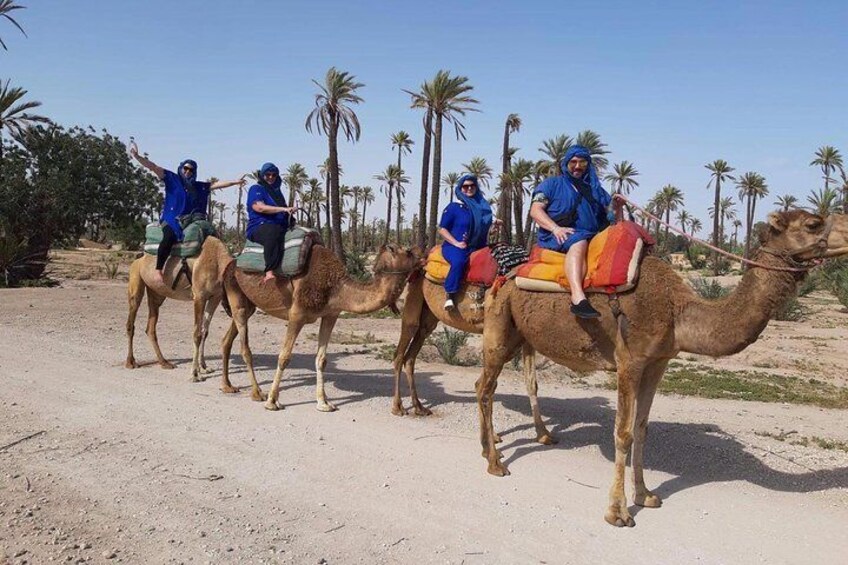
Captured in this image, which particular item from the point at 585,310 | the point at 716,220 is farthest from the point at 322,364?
the point at 716,220

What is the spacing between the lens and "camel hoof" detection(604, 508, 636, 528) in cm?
469

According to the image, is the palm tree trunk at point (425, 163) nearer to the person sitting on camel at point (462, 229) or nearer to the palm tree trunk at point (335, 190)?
the palm tree trunk at point (335, 190)

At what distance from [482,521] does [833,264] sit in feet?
97.1

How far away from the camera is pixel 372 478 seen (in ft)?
18.0

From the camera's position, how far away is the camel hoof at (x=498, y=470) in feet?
18.7

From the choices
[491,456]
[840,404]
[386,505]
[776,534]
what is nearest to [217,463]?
[386,505]

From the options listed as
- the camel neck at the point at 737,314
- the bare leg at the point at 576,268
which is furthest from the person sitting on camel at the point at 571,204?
the camel neck at the point at 737,314

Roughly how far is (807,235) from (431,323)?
4.66 meters

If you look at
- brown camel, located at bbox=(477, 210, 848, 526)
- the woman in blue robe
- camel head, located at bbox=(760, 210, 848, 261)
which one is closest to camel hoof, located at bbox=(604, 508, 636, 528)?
brown camel, located at bbox=(477, 210, 848, 526)

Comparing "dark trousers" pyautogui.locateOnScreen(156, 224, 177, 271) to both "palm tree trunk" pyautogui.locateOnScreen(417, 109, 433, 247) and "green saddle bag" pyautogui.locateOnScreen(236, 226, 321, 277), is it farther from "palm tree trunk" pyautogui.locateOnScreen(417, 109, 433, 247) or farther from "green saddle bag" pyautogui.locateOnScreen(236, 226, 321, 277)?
"palm tree trunk" pyautogui.locateOnScreen(417, 109, 433, 247)

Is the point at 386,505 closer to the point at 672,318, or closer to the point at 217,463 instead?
the point at 217,463

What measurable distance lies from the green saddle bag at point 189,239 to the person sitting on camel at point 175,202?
3.3 inches

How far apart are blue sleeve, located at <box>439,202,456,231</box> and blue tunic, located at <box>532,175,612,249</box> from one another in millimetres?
1507

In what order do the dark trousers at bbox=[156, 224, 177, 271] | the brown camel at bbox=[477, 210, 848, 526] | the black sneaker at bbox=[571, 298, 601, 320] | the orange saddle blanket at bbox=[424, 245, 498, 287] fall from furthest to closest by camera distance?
the dark trousers at bbox=[156, 224, 177, 271]
the orange saddle blanket at bbox=[424, 245, 498, 287]
the black sneaker at bbox=[571, 298, 601, 320]
the brown camel at bbox=[477, 210, 848, 526]
